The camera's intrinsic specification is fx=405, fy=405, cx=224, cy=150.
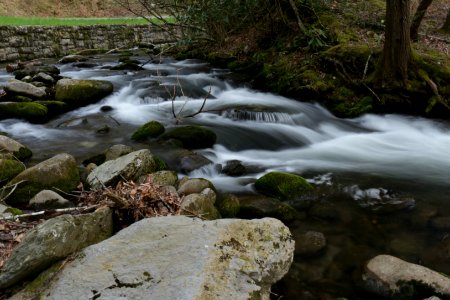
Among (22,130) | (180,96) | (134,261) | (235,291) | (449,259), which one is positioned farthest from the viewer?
(180,96)

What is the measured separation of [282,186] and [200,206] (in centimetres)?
155

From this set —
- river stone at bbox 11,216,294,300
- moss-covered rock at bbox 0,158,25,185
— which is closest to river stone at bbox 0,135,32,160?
moss-covered rock at bbox 0,158,25,185

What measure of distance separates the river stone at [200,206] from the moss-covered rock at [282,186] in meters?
1.16

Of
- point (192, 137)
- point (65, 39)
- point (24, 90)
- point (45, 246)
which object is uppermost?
point (65, 39)

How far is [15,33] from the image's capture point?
17.9 metres

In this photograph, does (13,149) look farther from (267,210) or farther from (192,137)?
(267,210)

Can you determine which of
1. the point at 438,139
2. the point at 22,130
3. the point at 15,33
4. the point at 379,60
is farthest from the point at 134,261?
the point at 15,33

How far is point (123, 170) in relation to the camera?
4.45 m

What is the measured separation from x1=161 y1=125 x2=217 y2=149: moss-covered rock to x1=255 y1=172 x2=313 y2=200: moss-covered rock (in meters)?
1.90

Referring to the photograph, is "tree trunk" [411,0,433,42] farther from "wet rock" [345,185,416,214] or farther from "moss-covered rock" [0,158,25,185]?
"moss-covered rock" [0,158,25,185]

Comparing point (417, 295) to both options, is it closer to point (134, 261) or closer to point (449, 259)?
point (449, 259)

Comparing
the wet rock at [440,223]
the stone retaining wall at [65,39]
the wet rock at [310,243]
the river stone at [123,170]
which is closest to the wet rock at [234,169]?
the river stone at [123,170]

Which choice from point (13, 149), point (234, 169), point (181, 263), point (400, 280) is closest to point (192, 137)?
point (234, 169)

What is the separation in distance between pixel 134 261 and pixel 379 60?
795 cm
